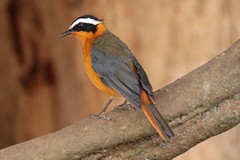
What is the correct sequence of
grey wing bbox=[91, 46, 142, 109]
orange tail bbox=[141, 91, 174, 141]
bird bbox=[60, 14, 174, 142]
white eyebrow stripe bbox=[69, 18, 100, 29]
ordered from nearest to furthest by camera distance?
orange tail bbox=[141, 91, 174, 141], bird bbox=[60, 14, 174, 142], grey wing bbox=[91, 46, 142, 109], white eyebrow stripe bbox=[69, 18, 100, 29]

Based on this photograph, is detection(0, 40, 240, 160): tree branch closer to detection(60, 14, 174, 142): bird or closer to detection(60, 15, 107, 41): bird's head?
detection(60, 14, 174, 142): bird

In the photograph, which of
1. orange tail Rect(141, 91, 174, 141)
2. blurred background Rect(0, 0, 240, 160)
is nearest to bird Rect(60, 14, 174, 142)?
orange tail Rect(141, 91, 174, 141)

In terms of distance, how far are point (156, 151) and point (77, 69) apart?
2.20 m

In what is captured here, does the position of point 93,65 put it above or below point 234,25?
above

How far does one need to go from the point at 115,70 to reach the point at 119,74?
1.8 inches

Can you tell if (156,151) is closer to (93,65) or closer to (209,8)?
(93,65)

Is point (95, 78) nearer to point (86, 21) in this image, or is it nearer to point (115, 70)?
point (115, 70)

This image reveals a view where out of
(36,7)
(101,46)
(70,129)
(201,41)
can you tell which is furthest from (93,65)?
(36,7)

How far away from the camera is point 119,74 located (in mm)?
3973

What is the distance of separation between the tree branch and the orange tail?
84 mm

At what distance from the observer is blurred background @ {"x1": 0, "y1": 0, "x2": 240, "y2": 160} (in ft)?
17.9

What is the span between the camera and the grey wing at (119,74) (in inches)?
150

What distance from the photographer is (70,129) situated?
12.4 ft

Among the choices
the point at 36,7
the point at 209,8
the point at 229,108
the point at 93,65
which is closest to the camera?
the point at 229,108
